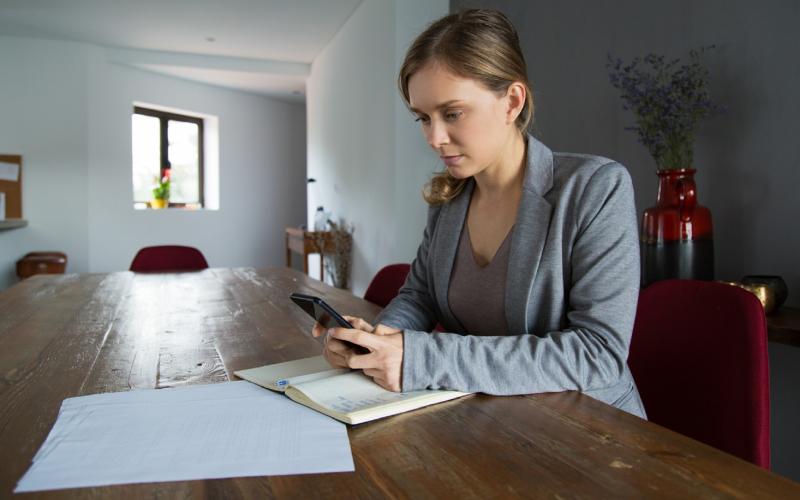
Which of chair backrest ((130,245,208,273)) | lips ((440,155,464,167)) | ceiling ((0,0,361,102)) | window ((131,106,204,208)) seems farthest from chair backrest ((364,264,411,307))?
window ((131,106,204,208))

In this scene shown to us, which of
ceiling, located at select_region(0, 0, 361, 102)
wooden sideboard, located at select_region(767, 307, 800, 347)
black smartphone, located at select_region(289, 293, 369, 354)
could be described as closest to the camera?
black smartphone, located at select_region(289, 293, 369, 354)

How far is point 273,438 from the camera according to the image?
734mm

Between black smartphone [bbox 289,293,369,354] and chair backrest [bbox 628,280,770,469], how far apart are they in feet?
1.90

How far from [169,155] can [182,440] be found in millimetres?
7096

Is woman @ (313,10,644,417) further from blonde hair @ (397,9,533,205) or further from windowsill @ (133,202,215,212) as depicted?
windowsill @ (133,202,215,212)

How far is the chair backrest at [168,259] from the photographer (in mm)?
3127

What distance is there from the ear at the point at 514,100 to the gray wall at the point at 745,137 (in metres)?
1.12

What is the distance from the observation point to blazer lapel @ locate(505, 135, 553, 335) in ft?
3.51

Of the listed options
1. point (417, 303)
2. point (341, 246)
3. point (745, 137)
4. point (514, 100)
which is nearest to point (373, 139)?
point (341, 246)

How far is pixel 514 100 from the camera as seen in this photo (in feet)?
3.82

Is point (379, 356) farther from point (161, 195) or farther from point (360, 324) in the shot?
point (161, 195)

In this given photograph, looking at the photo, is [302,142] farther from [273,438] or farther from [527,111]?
[273,438]

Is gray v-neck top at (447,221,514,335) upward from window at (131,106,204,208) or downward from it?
downward

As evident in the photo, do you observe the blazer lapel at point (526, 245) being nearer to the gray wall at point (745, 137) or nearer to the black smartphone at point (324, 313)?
the black smartphone at point (324, 313)
